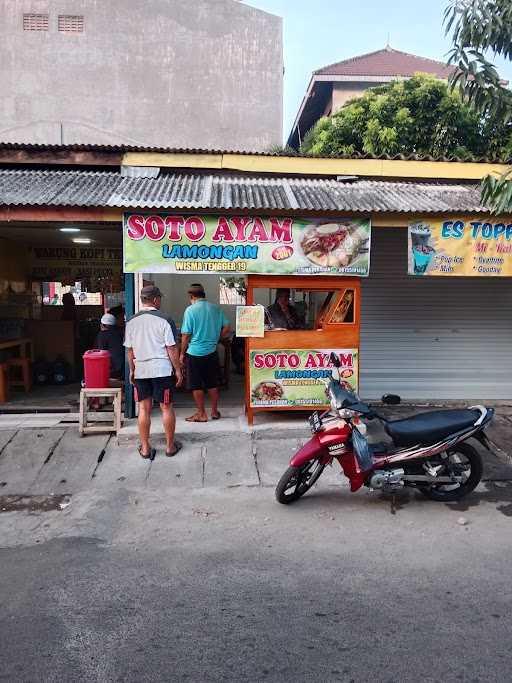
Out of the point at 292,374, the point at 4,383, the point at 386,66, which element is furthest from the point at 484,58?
the point at 386,66

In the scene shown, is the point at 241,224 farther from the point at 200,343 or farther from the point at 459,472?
the point at 459,472

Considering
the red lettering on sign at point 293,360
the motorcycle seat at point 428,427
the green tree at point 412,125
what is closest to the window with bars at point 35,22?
the green tree at point 412,125

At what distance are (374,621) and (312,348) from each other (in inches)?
150

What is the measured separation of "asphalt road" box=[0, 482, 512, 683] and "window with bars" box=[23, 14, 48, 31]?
1815 cm

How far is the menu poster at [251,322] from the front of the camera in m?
6.43

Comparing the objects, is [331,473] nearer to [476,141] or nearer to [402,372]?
[402,372]

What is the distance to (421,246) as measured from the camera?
6648mm

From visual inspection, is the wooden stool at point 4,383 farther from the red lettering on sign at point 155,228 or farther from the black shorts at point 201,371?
the red lettering on sign at point 155,228

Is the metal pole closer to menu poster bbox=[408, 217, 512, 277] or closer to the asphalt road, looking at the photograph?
the asphalt road

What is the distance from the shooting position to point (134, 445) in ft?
20.4

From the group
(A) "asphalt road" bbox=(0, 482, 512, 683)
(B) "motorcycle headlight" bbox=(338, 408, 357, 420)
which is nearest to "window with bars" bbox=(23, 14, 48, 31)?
(A) "asphalt road" bbox=(0, 482, 512, 683)

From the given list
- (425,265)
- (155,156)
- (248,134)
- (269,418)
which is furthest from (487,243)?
(248,134)

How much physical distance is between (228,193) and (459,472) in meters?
4.24

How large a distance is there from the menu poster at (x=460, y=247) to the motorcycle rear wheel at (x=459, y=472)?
2594 millimetres
